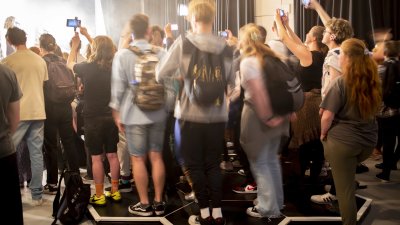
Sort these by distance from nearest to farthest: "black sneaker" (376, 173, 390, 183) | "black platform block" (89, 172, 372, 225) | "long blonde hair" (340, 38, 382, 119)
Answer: "long blonde hair" (340, 38, 382, 119)
"black platform block" (89, 172, 372, 225)
"black sneaker" (376, 173, 390, 183)

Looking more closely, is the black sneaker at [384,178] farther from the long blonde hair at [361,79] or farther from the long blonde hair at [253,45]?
the long blonde hair at [253,45]

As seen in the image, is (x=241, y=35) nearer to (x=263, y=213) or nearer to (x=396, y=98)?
(x=263, y=213)

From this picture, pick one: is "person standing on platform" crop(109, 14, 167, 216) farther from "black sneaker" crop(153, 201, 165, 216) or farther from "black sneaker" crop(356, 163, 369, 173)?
"black sneaker" crop(356, 163, 369, 173)

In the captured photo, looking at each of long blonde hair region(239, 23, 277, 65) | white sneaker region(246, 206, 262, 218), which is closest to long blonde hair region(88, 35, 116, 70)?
long blonde hair region(239, 23, 277, 65)

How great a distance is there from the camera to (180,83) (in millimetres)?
2645

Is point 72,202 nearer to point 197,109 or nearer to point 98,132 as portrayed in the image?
point 98,132

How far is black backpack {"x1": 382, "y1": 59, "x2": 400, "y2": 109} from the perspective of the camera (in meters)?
Result: 3.86

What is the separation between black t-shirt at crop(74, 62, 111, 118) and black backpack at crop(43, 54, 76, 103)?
48cm

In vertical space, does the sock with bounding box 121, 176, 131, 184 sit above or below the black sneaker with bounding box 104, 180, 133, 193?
above

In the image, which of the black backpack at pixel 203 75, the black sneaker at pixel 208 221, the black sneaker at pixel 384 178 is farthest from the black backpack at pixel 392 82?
the black sneaker at pixel 208 221

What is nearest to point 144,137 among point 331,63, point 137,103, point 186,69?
point 137,103

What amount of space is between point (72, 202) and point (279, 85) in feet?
5.63

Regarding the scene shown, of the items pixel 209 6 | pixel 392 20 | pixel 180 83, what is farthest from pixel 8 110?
pixel 392 20

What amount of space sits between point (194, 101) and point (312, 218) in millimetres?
1263
